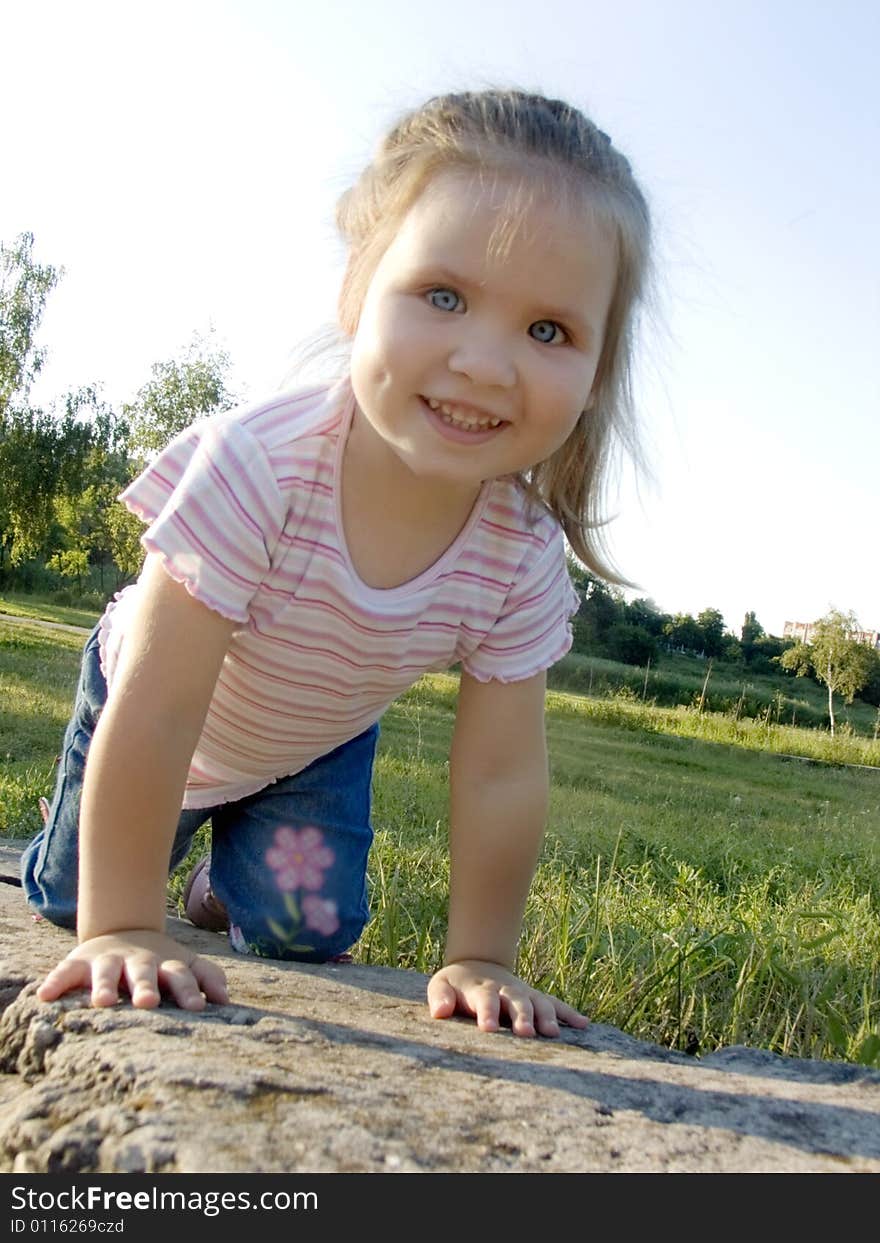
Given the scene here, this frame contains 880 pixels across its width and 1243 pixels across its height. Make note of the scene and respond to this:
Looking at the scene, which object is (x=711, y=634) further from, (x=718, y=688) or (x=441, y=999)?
(x=441, y=999)

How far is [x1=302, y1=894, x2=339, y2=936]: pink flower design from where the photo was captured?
259 centimetres

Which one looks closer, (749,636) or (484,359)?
(484,359)

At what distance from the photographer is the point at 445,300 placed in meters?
1.90

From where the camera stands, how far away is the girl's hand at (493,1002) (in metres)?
1.84

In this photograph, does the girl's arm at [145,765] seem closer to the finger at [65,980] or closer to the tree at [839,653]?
the finger at [65,980]

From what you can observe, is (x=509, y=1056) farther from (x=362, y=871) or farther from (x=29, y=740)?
(x=29, y=740)

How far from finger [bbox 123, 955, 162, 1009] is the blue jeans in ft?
2.93

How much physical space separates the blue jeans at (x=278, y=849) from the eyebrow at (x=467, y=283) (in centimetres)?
125

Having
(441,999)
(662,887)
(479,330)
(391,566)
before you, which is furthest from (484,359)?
(662,887)

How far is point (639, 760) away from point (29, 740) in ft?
20.8

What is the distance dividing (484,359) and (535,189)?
0.31 meters

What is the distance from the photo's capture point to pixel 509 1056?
1591 mm

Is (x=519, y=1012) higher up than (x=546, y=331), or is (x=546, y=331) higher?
(x=546, y=331)

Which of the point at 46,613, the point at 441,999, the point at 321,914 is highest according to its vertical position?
the point at 441,999
